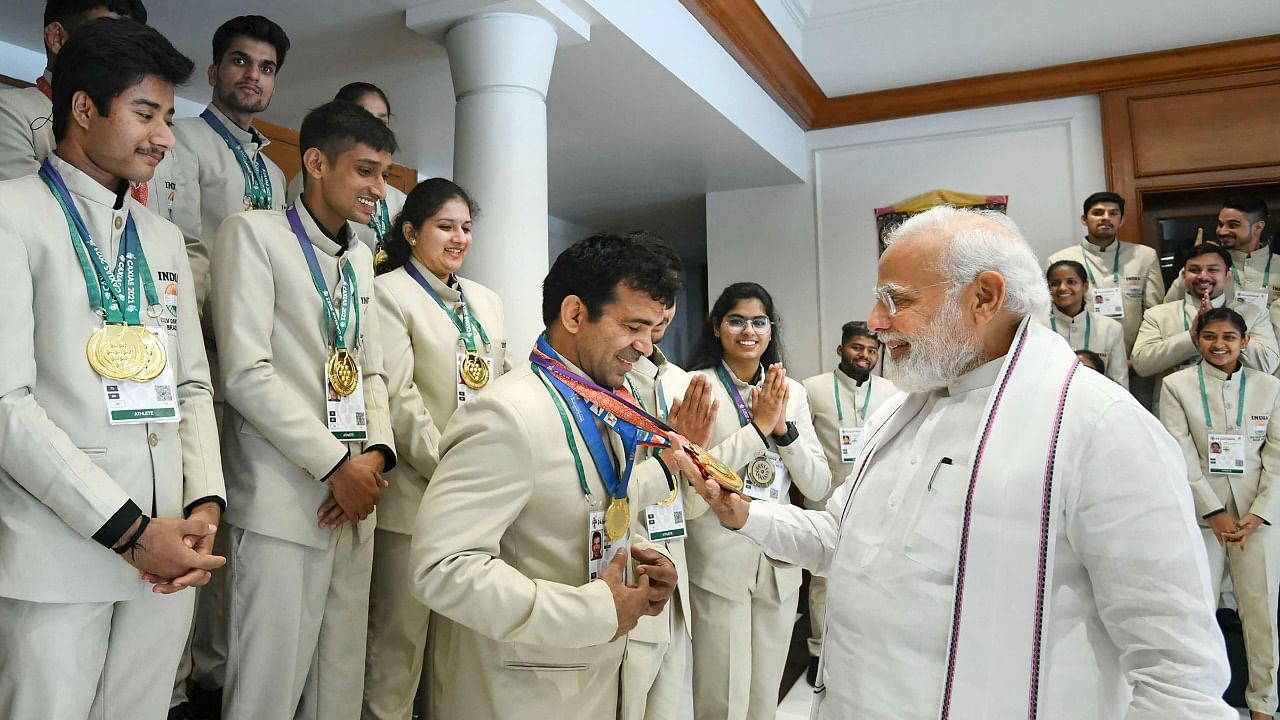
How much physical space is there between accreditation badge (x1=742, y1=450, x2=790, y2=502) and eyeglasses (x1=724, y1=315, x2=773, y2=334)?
1.52ft

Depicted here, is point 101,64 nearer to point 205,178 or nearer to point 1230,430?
point 205,178

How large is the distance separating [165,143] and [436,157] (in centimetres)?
437

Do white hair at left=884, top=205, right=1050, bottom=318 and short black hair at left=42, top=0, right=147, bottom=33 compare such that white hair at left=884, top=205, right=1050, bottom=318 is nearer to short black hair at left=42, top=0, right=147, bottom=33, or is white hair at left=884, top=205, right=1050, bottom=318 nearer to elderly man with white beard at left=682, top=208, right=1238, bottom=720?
elderly man with white beard at left=682, top=208, right=1238, bottom=720

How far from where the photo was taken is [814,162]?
6887mm

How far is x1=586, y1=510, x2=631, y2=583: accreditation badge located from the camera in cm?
167

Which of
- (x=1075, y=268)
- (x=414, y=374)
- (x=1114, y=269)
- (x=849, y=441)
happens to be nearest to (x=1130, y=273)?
(x=1114, y=269)

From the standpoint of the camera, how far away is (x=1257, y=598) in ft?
13.7

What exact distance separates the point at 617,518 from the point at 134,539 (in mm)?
892

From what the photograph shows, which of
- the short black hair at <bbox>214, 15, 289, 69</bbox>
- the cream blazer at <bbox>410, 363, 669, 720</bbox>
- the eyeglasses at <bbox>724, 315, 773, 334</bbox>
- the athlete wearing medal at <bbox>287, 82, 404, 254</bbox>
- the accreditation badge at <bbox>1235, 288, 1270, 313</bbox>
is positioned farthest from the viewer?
the accreditation badge at <bbox>1235, 288, 1270, 313</bbox>

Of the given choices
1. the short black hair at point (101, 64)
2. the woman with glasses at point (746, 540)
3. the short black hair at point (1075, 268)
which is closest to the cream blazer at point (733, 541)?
the woman with glasses at point (746, 540)

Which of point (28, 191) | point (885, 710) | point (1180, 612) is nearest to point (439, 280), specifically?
point (28, 191)

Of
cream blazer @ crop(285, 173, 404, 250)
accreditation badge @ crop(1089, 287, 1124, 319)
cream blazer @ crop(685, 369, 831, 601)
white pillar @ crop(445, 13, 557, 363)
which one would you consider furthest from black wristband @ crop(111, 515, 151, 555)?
accreditation badge @ crop(1089, 287, 1124, 319)

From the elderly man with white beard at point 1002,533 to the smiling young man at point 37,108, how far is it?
2.01m

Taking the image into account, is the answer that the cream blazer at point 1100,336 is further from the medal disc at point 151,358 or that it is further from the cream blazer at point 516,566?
the medal disc at point 151,358
